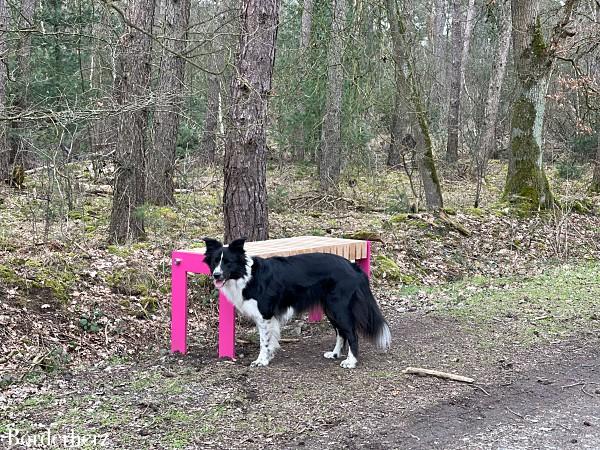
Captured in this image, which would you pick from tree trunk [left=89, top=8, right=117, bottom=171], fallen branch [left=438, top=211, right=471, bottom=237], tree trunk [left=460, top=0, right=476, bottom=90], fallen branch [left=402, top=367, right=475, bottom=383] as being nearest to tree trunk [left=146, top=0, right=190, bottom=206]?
tree trunk [left=89, top=8, right=117, bottom=171]

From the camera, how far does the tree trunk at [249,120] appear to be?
7805 millimetres

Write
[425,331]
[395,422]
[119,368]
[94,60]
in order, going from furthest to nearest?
[94,60] < [425,331] < [119,368] < [395,422]

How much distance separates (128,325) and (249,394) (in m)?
2.15

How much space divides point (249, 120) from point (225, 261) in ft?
7.59

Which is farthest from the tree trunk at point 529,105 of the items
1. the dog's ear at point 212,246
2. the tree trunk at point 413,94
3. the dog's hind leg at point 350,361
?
the dog's ear at point 212,246

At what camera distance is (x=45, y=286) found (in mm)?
7102

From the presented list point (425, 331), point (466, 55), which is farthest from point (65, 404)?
point (466, 55)

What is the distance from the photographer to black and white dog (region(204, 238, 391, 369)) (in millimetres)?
6270

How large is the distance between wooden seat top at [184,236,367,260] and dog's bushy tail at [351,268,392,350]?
838 millimetres

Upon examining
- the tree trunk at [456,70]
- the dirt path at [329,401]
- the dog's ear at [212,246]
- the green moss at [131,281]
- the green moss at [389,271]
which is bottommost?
the dirt path at [329,401]

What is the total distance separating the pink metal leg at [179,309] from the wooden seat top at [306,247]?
24 cm

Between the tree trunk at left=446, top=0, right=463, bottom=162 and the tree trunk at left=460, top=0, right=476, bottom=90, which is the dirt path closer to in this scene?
the tree trunk at left=446, top=0, right=463, bottom=162

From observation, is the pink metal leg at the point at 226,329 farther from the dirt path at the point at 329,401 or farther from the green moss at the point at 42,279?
the green moss at the point at 42,279

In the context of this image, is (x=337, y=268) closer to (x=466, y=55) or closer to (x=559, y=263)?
(x=559, y=263)
